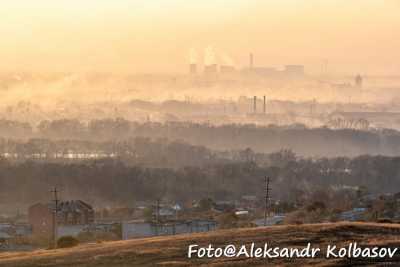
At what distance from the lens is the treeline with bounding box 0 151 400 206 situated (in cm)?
6141

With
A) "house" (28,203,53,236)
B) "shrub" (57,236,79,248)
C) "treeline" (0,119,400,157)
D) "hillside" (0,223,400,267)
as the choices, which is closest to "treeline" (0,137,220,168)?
"treeline" (0,119,400,157)

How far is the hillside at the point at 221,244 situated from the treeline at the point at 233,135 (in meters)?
81.9

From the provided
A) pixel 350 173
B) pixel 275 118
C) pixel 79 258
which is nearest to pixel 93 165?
pixel 350 173

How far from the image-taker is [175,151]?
3701 inches

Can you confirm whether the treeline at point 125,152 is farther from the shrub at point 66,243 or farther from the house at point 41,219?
the shrub at point 66,243

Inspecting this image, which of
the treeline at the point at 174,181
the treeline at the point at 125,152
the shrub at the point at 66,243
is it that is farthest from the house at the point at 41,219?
the treeline at the point at 125,152

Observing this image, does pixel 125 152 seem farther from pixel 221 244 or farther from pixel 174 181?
pixel 221 244

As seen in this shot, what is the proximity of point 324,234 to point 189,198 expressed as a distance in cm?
3987

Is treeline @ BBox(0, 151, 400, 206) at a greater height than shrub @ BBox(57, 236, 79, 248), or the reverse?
shrub @ BBox(57, 236, 79, 248)

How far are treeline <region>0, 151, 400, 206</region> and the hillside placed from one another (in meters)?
31.4

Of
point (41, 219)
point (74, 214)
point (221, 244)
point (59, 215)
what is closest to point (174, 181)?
point (74, 214)

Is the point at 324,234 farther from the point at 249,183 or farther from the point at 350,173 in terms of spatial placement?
the point at 350,173

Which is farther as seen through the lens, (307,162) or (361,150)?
(361,150)

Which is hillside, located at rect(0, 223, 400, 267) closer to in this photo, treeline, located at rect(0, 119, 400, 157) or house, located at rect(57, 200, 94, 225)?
house, located at rect(57, 200, 94, 225)
